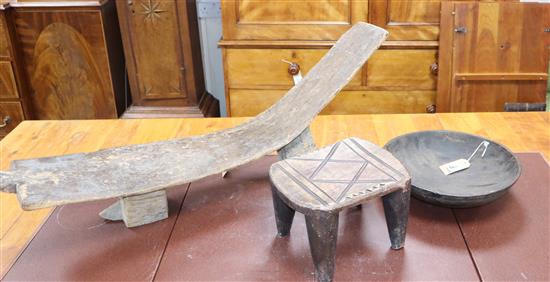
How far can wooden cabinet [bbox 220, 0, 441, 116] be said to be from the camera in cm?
211

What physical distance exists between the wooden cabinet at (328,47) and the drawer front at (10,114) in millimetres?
932

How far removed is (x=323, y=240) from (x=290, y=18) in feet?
4.49

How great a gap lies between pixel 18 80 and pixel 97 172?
152 cm

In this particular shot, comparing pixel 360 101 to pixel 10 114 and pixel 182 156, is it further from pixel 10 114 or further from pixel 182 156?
pixel 10 114

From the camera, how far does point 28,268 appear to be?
1030mm

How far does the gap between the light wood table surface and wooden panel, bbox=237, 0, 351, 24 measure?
617 millimetres

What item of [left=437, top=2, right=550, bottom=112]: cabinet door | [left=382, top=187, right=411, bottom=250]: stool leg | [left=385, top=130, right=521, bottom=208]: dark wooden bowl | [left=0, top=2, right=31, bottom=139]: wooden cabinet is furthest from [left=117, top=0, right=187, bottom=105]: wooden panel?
[left=382, top=187, right=411, bottom=250]: stool leg

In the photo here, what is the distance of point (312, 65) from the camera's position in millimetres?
2189

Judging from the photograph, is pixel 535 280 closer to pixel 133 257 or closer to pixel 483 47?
pixel 133 257

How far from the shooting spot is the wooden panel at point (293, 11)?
212cm

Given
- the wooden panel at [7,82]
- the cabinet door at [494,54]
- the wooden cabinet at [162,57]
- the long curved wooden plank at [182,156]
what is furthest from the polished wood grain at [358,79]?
the wooden panel at [7,82]

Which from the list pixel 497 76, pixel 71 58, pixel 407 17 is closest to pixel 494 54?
pixel 497 76

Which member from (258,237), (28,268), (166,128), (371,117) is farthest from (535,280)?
(166,128)

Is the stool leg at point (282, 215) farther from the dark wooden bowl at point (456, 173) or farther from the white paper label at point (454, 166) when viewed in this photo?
the white paper label at point (454, 166)
